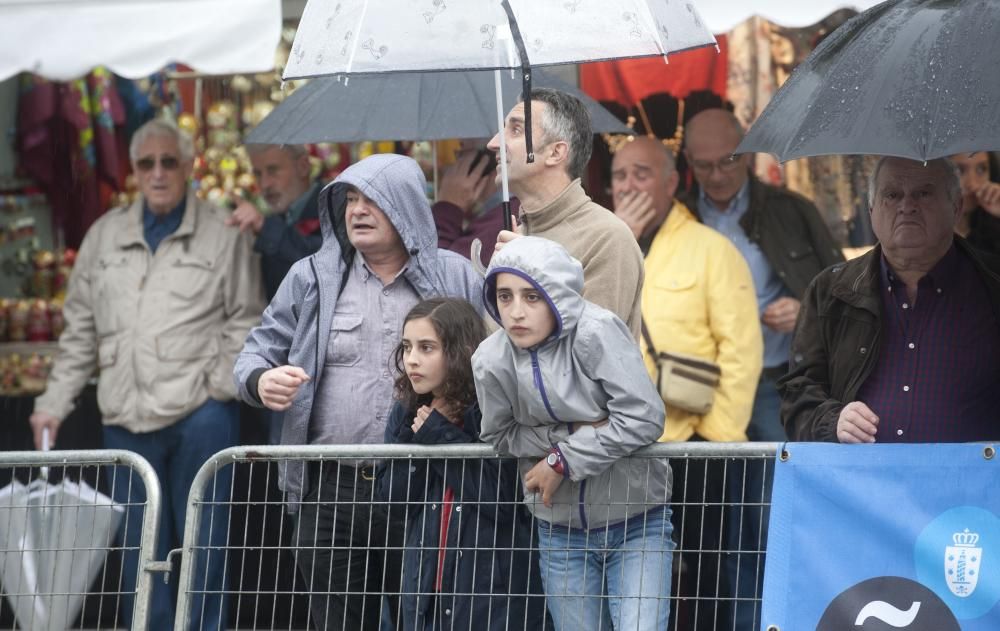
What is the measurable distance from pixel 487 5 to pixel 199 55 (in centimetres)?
211

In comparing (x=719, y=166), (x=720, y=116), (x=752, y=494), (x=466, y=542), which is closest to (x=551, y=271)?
(x=466, y=542)

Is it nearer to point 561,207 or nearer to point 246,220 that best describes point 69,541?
point 246,220

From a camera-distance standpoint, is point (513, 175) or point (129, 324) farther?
point (129, 324)

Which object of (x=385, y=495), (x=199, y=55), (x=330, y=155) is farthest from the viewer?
(x=330, y=155)

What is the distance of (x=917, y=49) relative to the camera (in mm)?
4363

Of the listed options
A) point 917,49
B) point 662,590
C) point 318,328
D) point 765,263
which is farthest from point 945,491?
point 765,263

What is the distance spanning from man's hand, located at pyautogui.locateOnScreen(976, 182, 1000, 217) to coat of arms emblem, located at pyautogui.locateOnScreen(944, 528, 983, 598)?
2738 mm

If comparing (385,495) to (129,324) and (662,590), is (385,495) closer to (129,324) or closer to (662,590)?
(662,590)

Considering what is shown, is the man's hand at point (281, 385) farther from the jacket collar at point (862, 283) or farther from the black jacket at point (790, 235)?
the black jacket at point (790, 235)

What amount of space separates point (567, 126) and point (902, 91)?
115cm

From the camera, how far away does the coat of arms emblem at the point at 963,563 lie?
4.28 m

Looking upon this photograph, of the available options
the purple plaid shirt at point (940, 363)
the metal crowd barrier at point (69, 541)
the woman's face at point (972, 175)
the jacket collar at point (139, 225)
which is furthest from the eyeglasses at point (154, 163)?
the purple plaid shirt at point (940, 363)

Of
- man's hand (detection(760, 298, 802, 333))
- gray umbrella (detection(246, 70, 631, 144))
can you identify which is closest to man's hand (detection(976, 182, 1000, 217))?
man's hand (detection(760, 298, 802, 333))

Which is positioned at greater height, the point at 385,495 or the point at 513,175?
the point at 513,175
